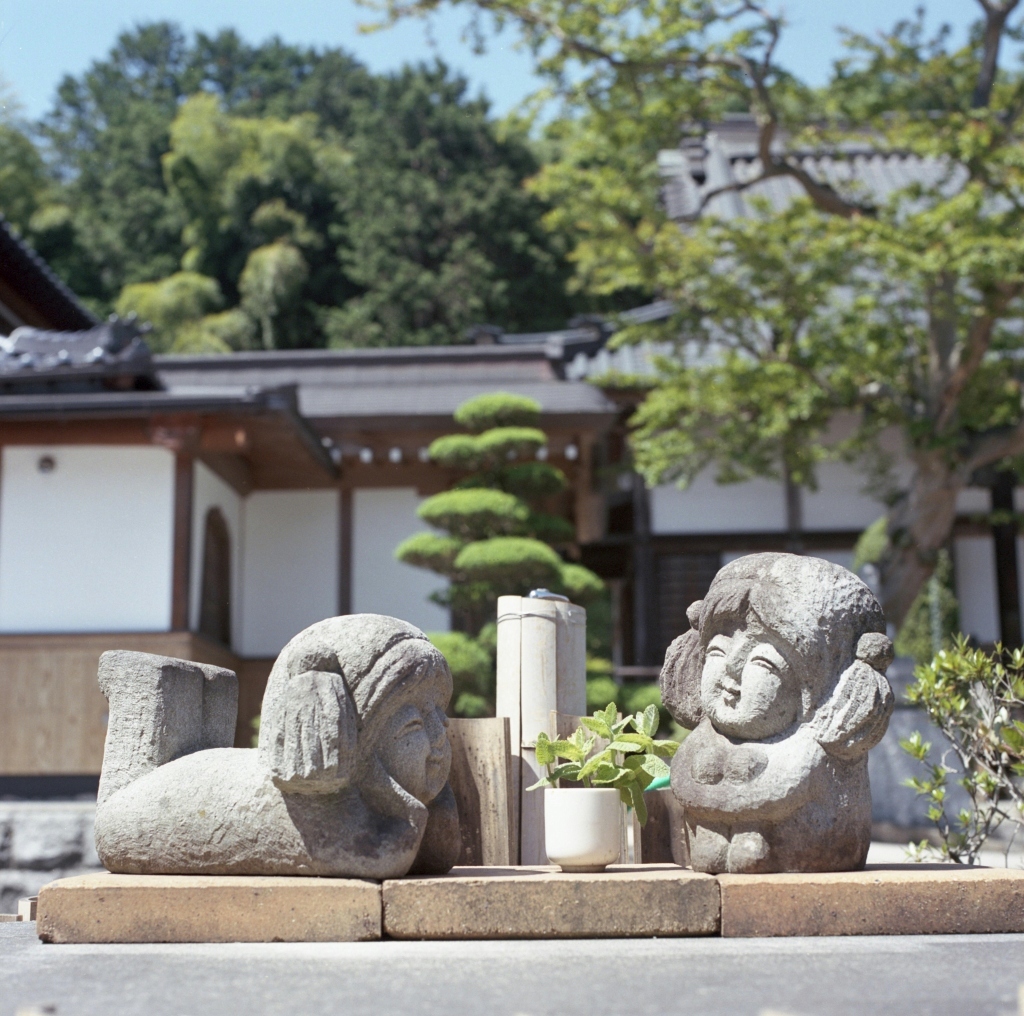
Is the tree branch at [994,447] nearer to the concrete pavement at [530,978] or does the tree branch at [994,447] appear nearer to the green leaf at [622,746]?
the green leaf at [622,746]

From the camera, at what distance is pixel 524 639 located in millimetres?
4938

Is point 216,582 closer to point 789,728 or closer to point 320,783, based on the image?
point 320,783

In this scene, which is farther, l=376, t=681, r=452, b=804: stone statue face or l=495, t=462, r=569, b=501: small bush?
l=495, t=462, r=569, b=501: small bush

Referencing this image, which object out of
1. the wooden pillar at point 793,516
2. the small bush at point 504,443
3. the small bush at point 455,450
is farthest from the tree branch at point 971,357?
the small bush at point 455,450

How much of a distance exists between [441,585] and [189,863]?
913 cm

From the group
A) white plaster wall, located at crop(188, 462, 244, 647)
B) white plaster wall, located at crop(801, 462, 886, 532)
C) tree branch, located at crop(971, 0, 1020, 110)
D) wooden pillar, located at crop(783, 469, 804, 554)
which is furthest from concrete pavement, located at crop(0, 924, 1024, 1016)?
white plaster wall, located at crop(801, 462, 886, 532)

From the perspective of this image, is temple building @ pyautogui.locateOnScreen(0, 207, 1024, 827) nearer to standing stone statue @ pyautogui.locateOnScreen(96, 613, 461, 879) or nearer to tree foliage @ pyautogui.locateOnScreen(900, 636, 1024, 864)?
tree foliage @ pyautogui.locateOnScreen(900, 636, 1024, 864)

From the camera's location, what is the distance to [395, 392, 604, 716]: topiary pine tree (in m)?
9.75

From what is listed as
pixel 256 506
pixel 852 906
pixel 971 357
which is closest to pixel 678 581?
pixel 971 357

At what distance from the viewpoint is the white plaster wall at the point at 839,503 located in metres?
14.2

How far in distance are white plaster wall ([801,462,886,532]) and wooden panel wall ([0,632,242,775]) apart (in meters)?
7.41

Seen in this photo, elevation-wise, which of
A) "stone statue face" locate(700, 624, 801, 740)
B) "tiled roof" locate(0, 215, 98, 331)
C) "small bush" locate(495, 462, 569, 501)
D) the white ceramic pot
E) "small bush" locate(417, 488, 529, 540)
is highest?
"tiled roof" locate(0, 215, 98, 331)

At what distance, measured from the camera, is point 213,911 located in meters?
3.41

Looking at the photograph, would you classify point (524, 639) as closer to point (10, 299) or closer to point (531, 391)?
point (531, 391)
